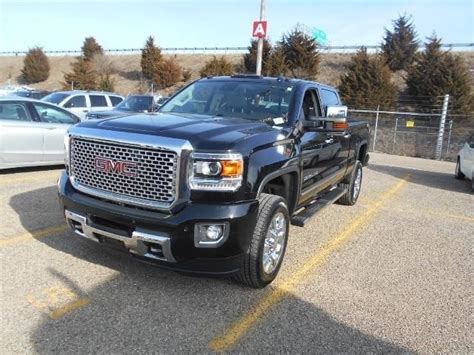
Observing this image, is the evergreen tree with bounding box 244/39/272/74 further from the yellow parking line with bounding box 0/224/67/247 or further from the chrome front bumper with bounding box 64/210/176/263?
the chrome front bumper with bounding box 64/210/176/263

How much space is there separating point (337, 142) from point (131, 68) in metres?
50.4

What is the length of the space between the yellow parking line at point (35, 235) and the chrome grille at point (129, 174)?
1.31 m

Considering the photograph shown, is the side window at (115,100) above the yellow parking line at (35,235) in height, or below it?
above

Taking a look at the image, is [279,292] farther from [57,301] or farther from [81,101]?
[81,101]

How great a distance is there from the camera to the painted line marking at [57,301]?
11.7ft

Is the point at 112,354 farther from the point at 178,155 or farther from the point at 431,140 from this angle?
the point at 431,140

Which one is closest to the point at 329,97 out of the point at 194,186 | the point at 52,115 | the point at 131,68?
the point at 194,186

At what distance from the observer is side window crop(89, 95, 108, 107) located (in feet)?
52.3

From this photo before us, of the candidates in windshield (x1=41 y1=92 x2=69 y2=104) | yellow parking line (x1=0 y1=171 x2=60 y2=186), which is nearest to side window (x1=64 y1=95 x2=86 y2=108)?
windshield (x1=41 y1=92 x2=69 y2=104)

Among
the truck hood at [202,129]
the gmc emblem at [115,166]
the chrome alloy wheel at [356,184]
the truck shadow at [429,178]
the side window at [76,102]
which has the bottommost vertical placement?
the truck shadow at [429,178]

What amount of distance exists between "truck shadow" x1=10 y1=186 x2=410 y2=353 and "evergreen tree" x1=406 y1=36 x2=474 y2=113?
75.4 ft

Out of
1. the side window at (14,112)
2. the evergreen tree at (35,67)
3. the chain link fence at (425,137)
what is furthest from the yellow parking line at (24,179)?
the evergreen tree at (35,67)

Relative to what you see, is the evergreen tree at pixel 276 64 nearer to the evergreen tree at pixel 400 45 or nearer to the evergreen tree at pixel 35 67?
the evergreen tree at pixel 400 45

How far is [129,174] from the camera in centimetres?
382
